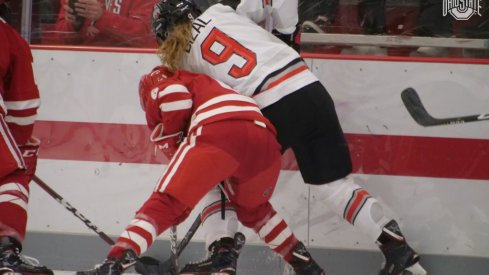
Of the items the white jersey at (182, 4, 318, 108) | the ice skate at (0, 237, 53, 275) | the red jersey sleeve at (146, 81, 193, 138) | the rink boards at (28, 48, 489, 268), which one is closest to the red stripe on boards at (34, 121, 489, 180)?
the rink boards at (28, 48, 489, 268)

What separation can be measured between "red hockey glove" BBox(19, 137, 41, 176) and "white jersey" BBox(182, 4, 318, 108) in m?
0.59

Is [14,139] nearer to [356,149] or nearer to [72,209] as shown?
[72,209]

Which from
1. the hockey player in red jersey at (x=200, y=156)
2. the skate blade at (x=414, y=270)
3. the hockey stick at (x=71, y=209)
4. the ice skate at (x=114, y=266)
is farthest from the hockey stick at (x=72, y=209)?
the skate blade at (x=414, y=270)

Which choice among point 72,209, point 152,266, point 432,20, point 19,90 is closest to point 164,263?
point 152,266

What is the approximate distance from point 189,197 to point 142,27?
1.21 m

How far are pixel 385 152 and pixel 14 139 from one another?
137 cm

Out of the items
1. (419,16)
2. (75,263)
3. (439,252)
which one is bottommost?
(75,263)

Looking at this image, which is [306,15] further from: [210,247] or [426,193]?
[210,247]

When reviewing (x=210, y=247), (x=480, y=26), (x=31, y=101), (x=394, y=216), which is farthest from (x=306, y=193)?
(x=31, y=101)

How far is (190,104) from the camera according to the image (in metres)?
2.85

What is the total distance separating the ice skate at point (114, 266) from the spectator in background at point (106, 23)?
130 centimetres

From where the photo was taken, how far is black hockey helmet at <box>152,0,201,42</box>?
3068 mm

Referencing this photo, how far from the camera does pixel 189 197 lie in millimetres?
2672

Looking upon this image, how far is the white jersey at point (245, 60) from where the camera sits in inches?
122
